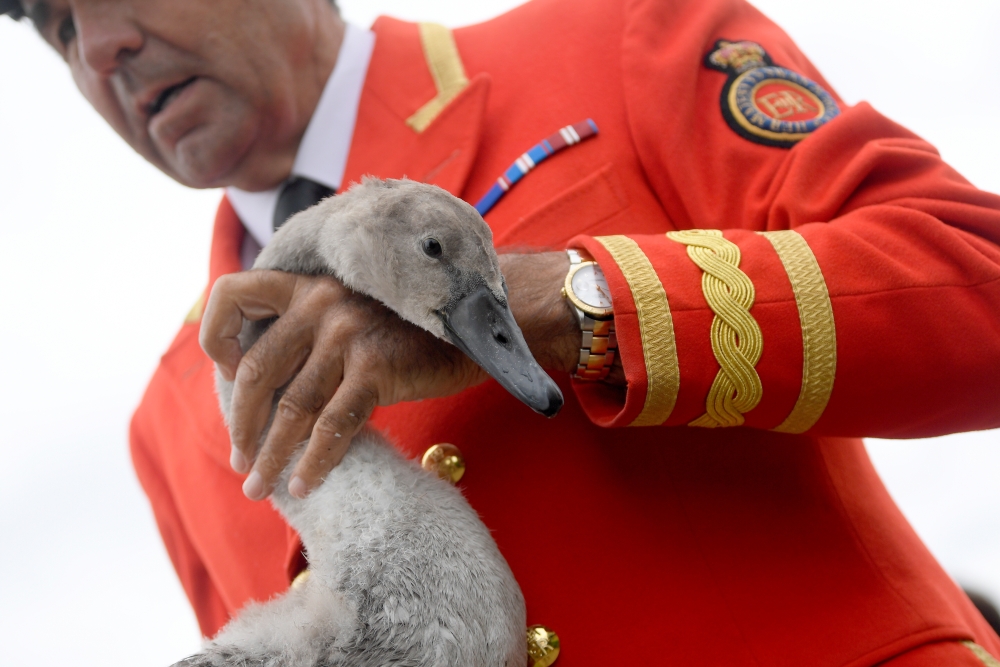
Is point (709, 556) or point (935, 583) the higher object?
point (709, 556)

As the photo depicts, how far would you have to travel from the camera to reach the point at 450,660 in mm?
681

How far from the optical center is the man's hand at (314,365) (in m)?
0.81

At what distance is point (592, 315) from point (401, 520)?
0.95 feet

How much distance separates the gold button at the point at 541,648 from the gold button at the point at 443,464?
0.64 ft

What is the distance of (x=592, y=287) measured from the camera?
33.5 inches

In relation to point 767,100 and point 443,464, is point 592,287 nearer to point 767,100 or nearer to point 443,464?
point 443,464

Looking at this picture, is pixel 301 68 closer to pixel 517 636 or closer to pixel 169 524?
pixel 169 524

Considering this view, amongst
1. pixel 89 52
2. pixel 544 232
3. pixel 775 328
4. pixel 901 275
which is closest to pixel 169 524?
pixel 89 52

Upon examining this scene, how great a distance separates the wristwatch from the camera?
0.83 m

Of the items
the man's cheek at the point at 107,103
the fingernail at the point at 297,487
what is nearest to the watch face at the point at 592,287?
the fingernail at the point at 297,487

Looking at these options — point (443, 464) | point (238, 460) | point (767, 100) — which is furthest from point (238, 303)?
point (767, 100)

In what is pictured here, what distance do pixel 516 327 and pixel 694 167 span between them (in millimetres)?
408

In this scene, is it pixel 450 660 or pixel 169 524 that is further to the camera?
pixel 169 524

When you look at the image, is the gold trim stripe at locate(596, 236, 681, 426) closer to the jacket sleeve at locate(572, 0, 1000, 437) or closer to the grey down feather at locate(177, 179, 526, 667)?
the jacket sleeve at locate(572, 0, 1000, 437)
